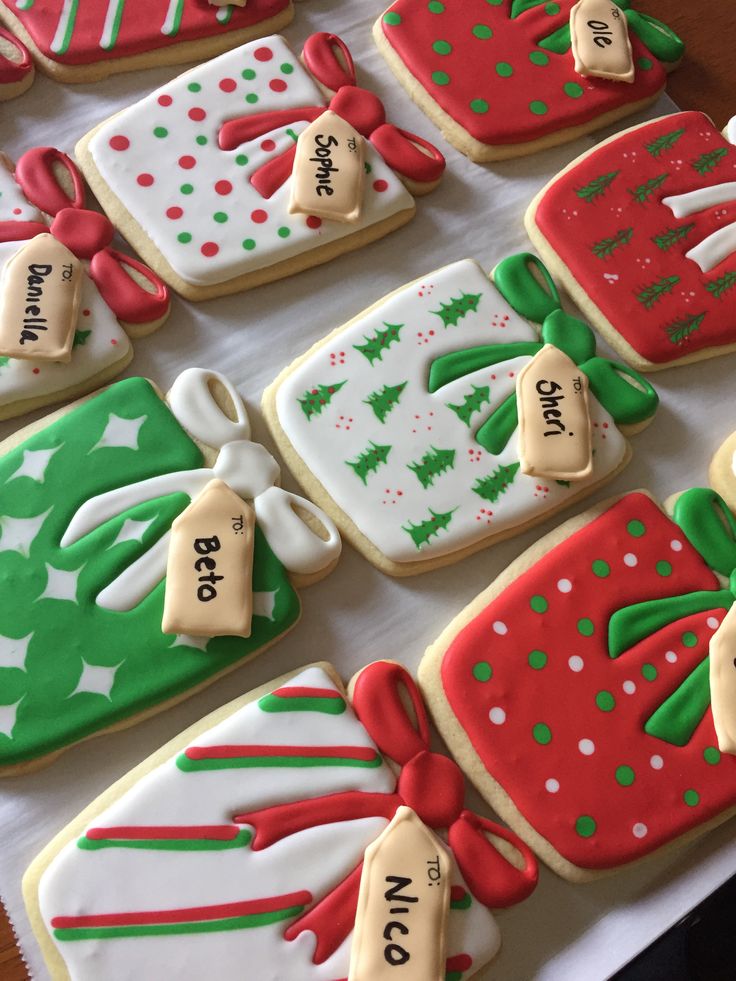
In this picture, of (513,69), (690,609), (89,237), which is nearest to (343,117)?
(513,69)

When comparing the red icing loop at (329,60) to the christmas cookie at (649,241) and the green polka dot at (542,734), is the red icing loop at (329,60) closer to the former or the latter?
the christmas cookie at (649,241)

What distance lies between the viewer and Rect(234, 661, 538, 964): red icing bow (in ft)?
2.64

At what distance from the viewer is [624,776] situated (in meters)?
0.89

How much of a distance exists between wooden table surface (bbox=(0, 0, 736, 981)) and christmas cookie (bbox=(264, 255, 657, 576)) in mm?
485

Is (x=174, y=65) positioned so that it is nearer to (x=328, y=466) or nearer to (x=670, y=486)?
(x=328, y=466)

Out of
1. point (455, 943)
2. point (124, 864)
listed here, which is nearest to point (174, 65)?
point (124, 864)

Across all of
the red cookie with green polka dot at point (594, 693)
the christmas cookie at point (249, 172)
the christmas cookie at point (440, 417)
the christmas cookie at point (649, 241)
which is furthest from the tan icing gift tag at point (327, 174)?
the red cookie with green polka dot at point (594, 693)

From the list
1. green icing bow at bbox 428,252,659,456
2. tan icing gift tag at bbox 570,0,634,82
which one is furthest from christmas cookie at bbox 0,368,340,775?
tan icing gift tag at bbox 570,0,634,82

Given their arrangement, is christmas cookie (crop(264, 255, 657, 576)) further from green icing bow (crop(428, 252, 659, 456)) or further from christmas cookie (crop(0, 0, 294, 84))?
christmas cookie (crop(0, 0, 294, 84))

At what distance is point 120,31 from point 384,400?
57cm

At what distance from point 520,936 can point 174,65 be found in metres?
1.06

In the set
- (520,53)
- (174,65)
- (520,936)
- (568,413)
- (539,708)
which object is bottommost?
(520,936)

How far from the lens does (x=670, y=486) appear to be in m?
1.07

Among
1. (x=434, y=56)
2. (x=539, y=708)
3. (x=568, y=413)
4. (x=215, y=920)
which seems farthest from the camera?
(x=434, y=56)
